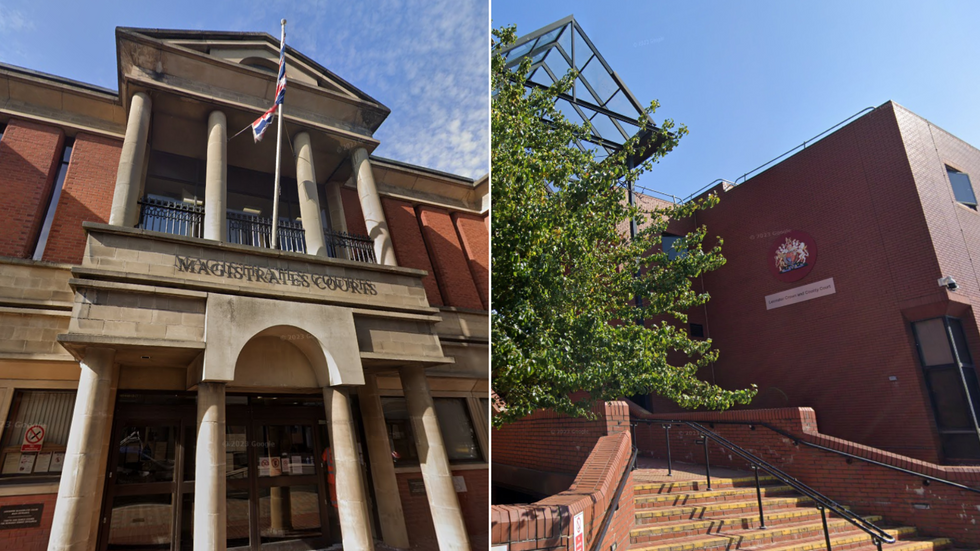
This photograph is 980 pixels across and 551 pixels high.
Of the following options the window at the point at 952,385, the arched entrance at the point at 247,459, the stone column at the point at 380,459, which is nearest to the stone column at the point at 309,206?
the arched entrance at the point at 247,459

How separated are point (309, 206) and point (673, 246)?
4.21 metres

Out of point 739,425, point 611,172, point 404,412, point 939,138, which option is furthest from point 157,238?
point 939,138

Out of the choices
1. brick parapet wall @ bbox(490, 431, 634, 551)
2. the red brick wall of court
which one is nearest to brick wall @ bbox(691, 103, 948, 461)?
the red brick wall of court

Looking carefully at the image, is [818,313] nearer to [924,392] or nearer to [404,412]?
[924,392]

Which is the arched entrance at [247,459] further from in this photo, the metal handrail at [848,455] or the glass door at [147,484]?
the metal handrail at [848,455]

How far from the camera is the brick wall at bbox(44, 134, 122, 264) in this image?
141 inches

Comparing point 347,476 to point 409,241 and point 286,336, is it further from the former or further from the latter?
point 409,241

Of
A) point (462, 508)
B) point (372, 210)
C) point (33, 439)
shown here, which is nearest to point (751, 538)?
point (462, 508)

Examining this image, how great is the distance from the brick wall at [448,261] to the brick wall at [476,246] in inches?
2.6

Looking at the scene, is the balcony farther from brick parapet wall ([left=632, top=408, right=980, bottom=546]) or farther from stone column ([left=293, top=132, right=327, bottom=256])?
brick parapet wall ([left=632, top=408, right=980, bottom=546])

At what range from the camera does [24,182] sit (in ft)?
10.6

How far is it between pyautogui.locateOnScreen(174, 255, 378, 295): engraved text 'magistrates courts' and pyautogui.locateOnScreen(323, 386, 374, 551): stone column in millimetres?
878

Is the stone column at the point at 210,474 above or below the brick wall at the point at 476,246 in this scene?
below

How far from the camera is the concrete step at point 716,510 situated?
352cm
